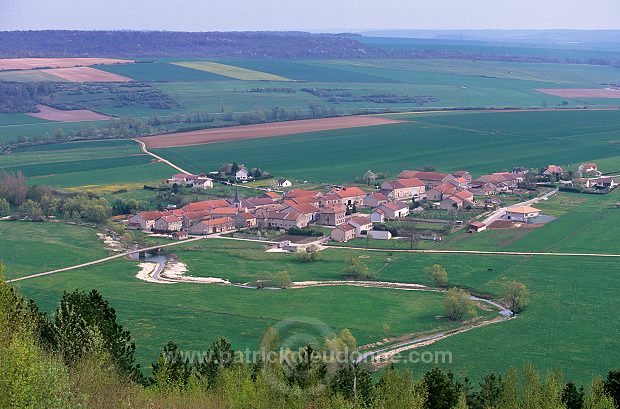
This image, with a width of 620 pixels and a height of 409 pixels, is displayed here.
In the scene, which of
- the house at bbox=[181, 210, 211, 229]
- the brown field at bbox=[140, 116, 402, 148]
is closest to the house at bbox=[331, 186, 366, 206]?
the house at bbox=[181, 210, 211, 229]

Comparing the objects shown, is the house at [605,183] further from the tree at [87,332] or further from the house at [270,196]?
the tree at [87,332]

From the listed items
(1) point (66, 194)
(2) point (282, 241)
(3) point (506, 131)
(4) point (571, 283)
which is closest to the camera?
(4) point (571, 283)

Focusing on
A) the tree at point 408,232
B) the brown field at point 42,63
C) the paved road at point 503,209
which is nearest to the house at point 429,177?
the paved road at point 503,209

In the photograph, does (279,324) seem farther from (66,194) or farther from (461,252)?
(66,194)

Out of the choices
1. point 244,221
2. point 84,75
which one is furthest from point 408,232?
point 84,75

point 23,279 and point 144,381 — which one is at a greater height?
point 144,381

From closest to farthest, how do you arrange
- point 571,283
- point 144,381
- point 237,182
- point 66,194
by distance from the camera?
point 144,381
point 571,283
point 66,194
point 237,182

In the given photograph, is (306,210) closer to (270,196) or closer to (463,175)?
(270,196)

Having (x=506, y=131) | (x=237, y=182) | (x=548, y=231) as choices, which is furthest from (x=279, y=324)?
(x=506, y=131)
